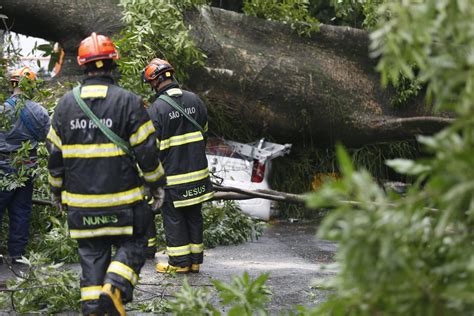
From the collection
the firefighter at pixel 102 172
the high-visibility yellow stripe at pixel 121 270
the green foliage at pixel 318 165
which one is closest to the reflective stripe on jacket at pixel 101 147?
the firefighter at pixel 102 172

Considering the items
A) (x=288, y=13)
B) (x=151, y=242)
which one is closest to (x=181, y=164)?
(x=151, y=242)

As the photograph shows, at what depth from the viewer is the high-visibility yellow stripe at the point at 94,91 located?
17.7 feet

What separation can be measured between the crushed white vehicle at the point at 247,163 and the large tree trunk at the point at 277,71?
2.00ft

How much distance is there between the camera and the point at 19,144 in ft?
27.0

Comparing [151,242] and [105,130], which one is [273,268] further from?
[105,130]

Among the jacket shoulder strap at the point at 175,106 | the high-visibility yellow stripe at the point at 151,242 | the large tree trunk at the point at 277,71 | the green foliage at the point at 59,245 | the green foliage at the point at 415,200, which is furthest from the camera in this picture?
the large tree trunk at the point at 277,71

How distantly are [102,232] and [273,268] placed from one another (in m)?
Answer: 2.93

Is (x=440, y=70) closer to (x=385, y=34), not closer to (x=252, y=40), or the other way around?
(x=385, y=34)

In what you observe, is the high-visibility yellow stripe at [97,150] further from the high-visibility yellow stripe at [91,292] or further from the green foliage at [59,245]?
the green foliage at [59,245]

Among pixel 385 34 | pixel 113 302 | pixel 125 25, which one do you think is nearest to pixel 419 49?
pixel 385 34

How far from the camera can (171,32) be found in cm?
948

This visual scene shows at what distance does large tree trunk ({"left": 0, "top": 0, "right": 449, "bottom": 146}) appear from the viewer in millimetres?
10164

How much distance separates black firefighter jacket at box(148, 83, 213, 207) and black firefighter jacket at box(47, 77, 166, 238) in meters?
1.93

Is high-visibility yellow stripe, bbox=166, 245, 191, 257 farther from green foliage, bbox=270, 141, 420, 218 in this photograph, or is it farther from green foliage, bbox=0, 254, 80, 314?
green foliage, bbox=270, 141, 420, 218
